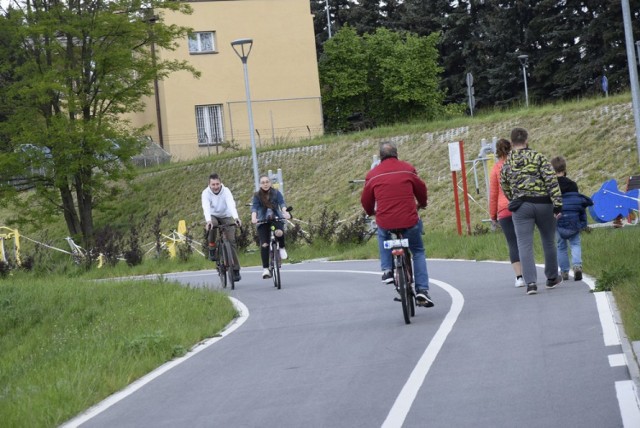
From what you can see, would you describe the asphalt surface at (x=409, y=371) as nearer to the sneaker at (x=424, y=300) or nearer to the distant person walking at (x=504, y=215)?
the sneaker at (x=424, y=300)

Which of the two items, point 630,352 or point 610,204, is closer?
point 630,352

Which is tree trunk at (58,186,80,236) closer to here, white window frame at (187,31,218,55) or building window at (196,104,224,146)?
building window at (196,104,224,146)

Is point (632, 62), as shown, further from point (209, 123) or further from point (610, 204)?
point (209, 123)

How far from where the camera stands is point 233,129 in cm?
6100

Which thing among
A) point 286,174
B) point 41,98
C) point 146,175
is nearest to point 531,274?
point 41,98

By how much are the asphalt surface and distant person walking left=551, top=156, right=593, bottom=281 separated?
26 cm

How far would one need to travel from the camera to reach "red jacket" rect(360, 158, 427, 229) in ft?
41.4

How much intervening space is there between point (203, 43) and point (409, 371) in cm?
5304

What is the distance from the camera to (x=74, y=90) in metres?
42.4

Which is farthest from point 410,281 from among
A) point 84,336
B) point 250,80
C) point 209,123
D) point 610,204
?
point 250,80

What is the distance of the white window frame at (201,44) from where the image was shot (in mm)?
60656

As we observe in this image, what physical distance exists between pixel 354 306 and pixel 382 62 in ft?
182

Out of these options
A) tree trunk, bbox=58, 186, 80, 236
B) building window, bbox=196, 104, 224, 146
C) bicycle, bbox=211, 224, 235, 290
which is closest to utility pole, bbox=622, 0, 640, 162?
bicycle, bbox=211, 224, 235, 290

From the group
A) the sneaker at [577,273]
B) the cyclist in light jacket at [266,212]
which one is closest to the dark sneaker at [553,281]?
the sneaker at [577,273]
